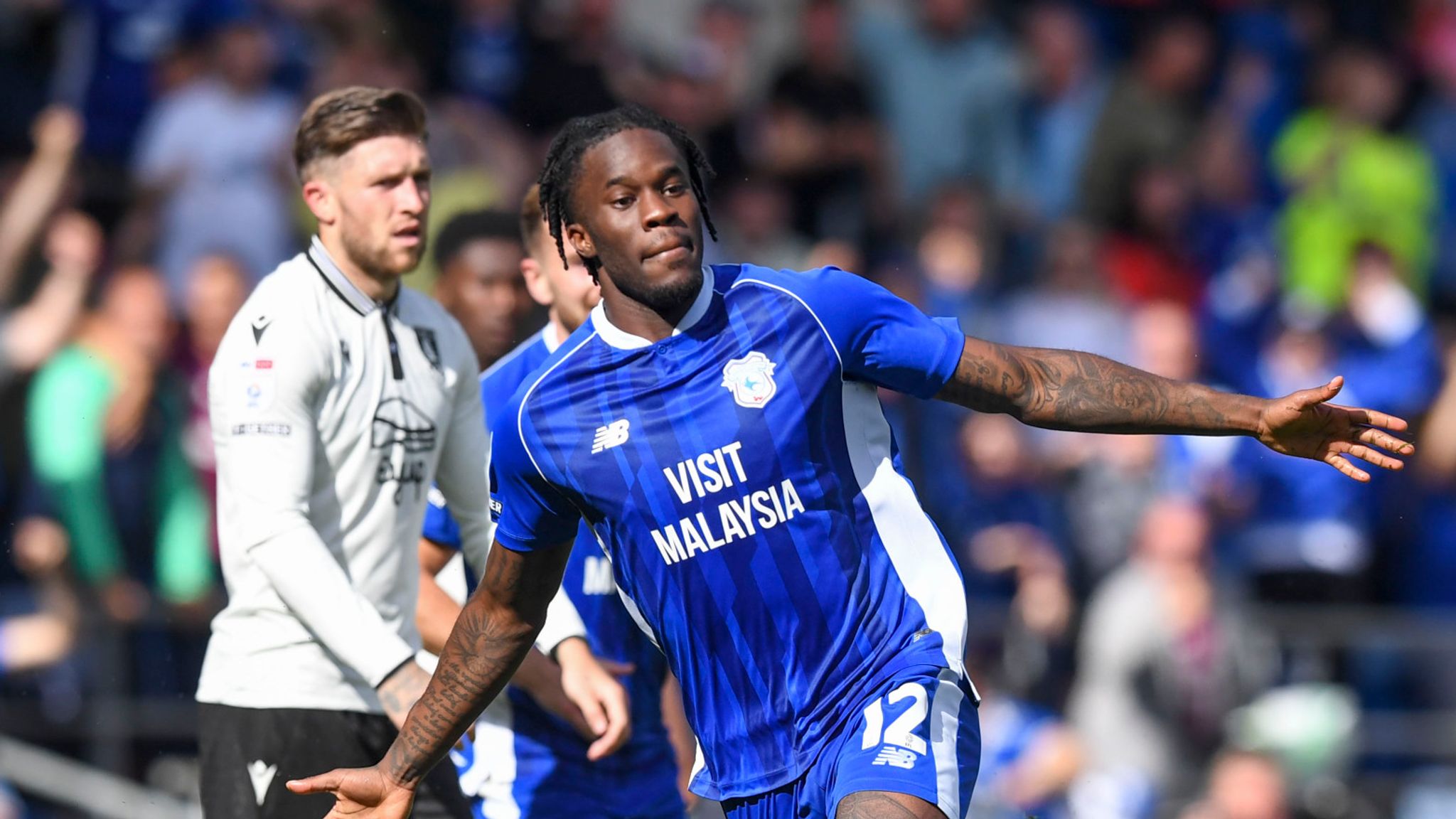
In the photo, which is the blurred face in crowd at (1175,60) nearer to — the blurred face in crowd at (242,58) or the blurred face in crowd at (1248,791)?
the blurred face in crowd at (1248,791)

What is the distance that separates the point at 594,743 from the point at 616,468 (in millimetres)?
1402

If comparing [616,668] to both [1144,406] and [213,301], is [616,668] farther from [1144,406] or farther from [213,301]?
[213,301]

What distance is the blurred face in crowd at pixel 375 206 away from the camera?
6.07m

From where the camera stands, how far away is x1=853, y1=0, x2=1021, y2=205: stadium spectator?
1402cm

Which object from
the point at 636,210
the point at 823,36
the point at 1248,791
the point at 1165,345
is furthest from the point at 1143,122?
the point at 636,210

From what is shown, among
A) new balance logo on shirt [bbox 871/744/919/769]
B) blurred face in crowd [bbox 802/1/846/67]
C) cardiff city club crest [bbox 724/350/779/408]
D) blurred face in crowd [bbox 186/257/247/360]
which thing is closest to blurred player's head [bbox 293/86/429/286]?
cardiff city club crest [bbox 724/350/779/408]

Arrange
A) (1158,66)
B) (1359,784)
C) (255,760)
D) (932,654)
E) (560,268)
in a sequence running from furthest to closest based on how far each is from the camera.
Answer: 1. (1158,66)
2. (1359,784)
3. (560,268)
4. (255,760)
5. (932,654)

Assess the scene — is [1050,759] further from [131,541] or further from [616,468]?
[616,468]

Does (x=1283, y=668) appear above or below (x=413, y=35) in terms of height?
below

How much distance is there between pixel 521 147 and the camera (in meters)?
12.3

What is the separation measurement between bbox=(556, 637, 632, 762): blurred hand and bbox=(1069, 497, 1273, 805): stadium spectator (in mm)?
5271

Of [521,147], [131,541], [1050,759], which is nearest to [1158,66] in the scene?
[521,147]

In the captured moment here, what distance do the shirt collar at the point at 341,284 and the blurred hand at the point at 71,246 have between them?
4848 mm

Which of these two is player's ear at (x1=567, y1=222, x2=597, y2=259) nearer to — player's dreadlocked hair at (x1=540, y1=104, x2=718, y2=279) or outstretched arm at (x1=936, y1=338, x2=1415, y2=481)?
player's dreadlocked hair at (x1=540, y1=104, x2=718, y2=279)
